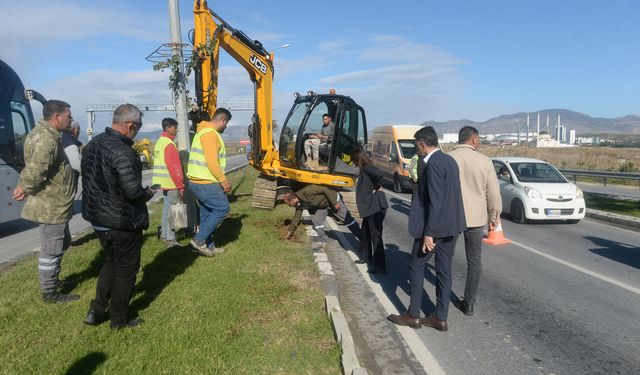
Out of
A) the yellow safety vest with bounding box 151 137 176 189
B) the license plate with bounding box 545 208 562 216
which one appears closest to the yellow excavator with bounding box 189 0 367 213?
the yellow safety vest with bounding box 151 137 176 189

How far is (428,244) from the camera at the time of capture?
4578 millimetres

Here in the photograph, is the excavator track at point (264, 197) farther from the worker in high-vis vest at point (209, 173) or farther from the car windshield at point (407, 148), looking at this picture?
the car windshield at point (407, 148)

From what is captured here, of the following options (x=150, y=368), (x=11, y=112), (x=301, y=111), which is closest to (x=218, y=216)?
(x=150, y=368)

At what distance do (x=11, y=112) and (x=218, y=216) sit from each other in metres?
6.55

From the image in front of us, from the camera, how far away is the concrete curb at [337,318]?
3.75 meters

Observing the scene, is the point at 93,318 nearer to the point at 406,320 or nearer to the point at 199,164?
the point at 199,164

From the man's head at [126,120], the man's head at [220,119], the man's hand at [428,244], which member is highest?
the man's head at [220,119]

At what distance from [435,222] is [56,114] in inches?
165

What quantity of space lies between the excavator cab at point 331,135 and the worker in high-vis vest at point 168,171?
4310 millimetres

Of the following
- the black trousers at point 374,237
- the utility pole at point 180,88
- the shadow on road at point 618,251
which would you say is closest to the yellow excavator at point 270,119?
the utility pole at point 180,88

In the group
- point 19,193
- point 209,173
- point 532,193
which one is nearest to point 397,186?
point 532,193

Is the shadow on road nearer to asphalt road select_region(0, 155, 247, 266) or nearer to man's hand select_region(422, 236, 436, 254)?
man's hand select_region(422, 236, 436, 254)

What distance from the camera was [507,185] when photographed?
12.5m

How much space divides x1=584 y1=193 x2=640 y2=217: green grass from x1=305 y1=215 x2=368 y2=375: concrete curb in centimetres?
1016
